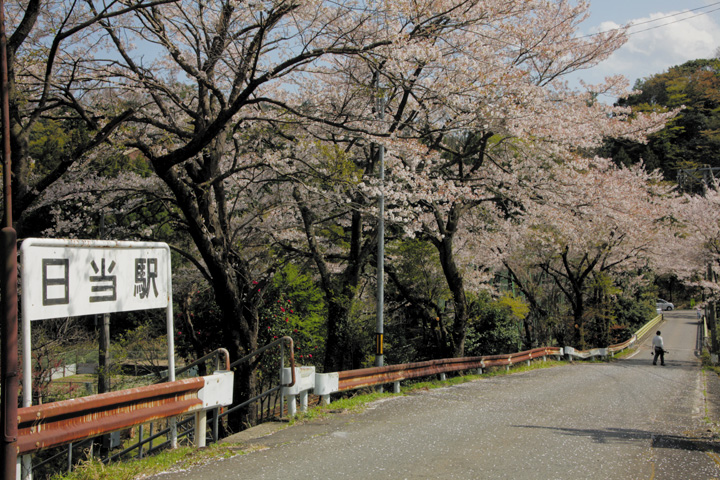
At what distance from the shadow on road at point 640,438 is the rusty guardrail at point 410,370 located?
142 inches

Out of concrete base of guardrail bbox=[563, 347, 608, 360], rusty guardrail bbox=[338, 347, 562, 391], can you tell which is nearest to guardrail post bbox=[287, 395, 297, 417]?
rusty guardrail bbox=[338, 347, 562, 391]

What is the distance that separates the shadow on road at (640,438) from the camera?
27.9 ft

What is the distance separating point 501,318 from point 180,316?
53.8 ft

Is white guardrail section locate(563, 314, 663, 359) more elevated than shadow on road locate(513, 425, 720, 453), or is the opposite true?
shadow on road locate(513, 425, 720, 453)

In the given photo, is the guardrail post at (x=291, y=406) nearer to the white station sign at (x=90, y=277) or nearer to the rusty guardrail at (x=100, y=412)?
the rusty guardrail at (x=100, y=412)

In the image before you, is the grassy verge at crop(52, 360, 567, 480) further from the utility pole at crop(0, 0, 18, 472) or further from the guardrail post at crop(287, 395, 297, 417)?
the utility pole at crop(0, 0, 18, 472)

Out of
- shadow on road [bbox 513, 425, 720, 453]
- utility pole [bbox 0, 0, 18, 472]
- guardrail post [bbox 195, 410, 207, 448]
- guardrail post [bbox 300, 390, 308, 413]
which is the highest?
utility pole [bbox 0, 0, 18, 472]

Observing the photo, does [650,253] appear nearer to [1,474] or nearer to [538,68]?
[538,68]

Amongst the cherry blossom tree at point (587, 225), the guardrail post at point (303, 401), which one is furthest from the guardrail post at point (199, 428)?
the cherry blossom tree at point (587, 225)

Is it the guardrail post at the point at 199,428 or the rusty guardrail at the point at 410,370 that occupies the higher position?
the guardrail post at the point at 199,428

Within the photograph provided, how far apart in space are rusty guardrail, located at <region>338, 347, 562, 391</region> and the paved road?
28.0 inches

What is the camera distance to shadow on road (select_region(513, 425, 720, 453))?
27.9 feet

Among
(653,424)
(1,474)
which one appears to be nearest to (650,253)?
(653,424)

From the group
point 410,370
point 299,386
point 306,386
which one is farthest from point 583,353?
point 299,386
